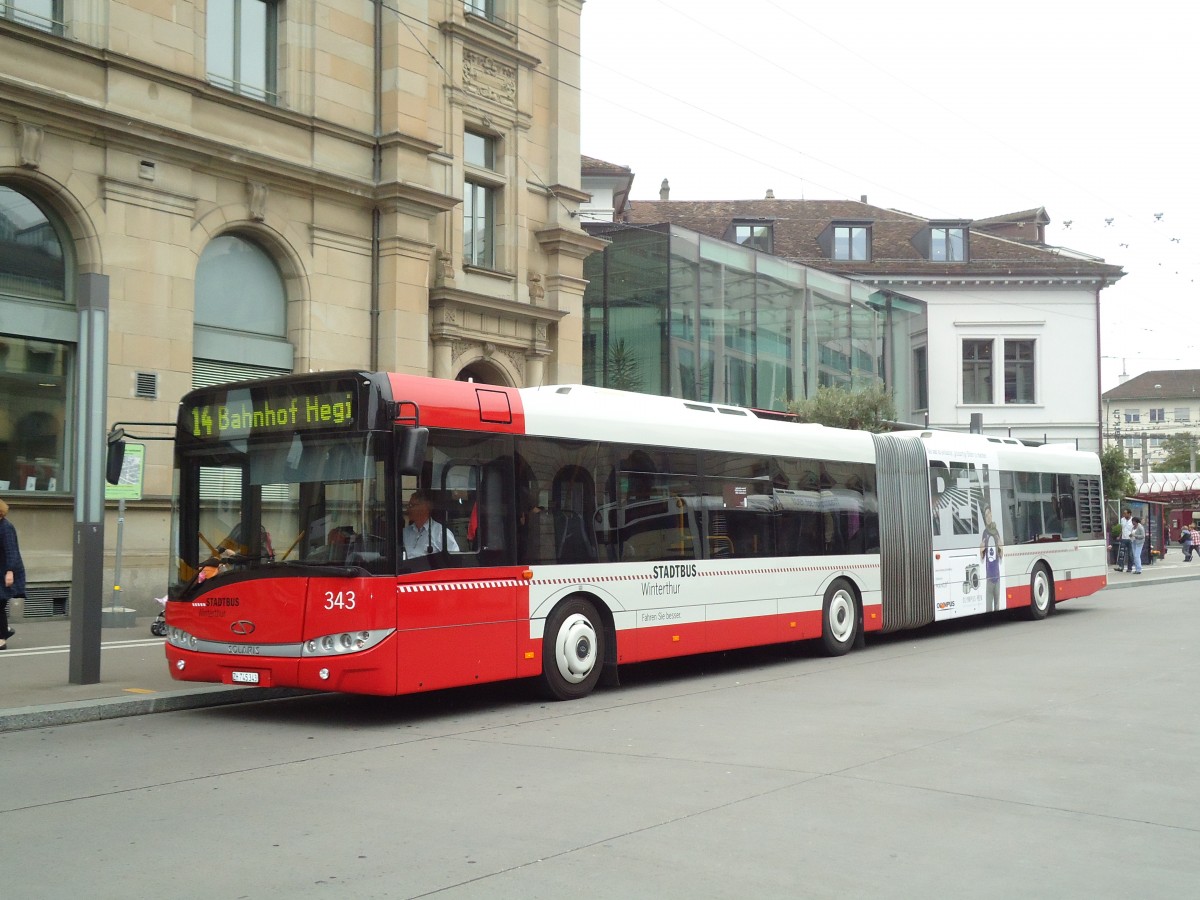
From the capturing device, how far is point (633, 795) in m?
7.25

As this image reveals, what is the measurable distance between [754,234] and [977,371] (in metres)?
11.3

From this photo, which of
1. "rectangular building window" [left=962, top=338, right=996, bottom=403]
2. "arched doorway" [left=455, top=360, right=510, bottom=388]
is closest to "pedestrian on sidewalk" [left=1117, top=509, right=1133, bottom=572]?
"rectangular building window" [left=962, top=338, right=996, bottom=403]

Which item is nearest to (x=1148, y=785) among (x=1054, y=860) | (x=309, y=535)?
(x=1054, y=860)

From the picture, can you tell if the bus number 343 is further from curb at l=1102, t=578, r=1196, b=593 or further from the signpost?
curb at l=1102, t=578, r=1196, b=593

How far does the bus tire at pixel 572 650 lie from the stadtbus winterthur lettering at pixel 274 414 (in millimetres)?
2887

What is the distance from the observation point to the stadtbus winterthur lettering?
10102 mm

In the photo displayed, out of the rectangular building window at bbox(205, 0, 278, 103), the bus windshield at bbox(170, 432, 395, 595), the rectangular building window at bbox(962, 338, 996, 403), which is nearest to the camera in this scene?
the bus windshield at bbox(170, 432, 395, 595)

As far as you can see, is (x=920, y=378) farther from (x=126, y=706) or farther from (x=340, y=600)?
(x=126, y=706)

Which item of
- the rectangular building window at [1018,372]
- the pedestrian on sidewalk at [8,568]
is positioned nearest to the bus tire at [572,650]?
the pedestrian on sidewalk at [8,568]

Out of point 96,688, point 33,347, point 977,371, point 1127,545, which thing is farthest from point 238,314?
point 977,371

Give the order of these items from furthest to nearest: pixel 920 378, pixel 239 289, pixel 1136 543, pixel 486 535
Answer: pixel 920 378, pixel 1136 543, pixel 239 289, pixel 486 535

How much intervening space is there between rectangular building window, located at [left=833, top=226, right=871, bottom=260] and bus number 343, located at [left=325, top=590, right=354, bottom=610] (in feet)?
138

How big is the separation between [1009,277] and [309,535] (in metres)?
44.3

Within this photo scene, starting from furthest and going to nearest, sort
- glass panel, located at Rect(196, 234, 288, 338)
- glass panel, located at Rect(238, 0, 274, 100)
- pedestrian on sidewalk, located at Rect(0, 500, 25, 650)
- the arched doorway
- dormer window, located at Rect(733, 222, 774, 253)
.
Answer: dormer window, located at Rect(733, 222, 774, 253)
the arched doorway
glass panel, located at Rect(238, 0, 274, 100)
glass panel, located at Rect(196, 234, 288, 338)
pedestrian on sidewalk, located at Rect(0, 500, 25, 650)
